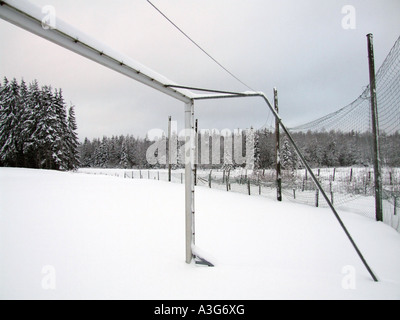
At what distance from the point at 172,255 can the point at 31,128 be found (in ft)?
99.3

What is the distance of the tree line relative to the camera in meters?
23.9

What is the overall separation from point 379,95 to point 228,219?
18.7 feet

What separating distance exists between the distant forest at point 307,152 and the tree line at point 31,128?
16492mm

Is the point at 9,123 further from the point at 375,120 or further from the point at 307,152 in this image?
the point at 307,152

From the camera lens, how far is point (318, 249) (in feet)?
13.5

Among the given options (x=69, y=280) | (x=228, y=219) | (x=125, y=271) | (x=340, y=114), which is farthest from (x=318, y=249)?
(x=340, y=114)

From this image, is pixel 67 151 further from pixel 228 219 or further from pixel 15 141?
pixel 228 219

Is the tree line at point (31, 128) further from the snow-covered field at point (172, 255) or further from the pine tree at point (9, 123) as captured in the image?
the snow-covered field at point (172, 255)

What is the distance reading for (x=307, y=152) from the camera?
2997 centimetres

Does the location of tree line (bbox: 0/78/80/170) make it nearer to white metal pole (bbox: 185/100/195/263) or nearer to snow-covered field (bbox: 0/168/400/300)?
snow-covered field (bbox: 0/168/400/300)

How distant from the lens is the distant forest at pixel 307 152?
656 centimetres

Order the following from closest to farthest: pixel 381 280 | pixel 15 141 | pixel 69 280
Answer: pixel 69 280 < pixel 381 280 < pixel 15 141

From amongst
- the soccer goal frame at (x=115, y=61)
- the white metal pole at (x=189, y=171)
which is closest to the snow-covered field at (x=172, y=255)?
the white metal pole at (x=189, y=171)
